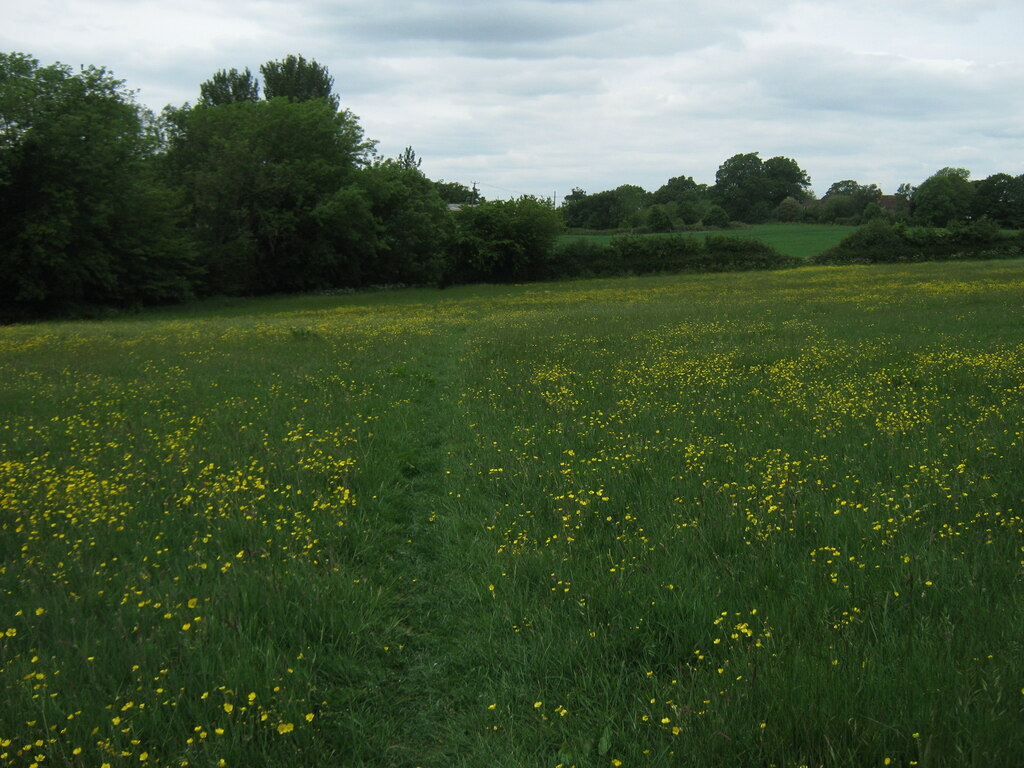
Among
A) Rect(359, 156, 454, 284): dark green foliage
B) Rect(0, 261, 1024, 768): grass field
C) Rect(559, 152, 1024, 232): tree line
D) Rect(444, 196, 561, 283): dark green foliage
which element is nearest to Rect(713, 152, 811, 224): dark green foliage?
Rect(559, 152, 1024, 232): tree line

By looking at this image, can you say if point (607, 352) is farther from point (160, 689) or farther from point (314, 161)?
point (314, 161)

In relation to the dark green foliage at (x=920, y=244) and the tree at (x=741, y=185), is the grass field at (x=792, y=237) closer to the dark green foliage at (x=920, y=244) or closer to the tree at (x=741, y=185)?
the dark green foliage at (x=920, y=244)

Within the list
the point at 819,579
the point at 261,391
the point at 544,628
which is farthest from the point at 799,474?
the point at 261,391

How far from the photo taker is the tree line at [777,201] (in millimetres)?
85188

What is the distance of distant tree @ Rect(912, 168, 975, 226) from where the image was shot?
8556 centimetres

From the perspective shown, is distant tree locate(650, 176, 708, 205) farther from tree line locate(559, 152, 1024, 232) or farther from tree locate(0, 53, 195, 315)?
tree locate(0, 53, 195, 315)

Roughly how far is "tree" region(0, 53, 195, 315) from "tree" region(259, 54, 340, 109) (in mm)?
31844

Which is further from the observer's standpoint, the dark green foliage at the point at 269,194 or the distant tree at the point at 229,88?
the distant tree at the point at 229,88

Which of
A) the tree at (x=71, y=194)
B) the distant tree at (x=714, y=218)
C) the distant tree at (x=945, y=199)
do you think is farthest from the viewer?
the distant tree at (x=714, y=218)

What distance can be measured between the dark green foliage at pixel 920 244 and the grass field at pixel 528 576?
160 feet

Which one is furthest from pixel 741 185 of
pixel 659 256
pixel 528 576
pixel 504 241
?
pixel 528 576

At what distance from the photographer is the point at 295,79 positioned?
A: 229 ft

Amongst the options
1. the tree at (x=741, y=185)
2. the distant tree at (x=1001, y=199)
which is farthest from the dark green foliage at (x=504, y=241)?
the tree at (x=741, y=185)

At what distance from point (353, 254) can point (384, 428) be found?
4447cm
